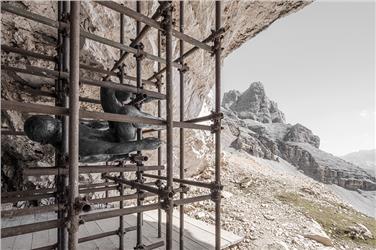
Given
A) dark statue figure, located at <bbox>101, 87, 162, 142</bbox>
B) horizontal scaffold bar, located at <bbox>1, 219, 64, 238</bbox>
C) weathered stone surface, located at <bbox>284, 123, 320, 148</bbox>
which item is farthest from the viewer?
weathered stone surface, located at <bbox>284, 123, 320, 148</bbox>

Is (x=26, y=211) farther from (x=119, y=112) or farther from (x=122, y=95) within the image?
(x=122, y=95)

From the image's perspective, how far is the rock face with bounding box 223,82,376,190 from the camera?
30.5 meters

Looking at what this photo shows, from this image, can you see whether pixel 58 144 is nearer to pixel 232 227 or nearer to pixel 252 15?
pixel 232 227

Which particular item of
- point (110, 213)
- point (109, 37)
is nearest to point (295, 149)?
point (109, 37)

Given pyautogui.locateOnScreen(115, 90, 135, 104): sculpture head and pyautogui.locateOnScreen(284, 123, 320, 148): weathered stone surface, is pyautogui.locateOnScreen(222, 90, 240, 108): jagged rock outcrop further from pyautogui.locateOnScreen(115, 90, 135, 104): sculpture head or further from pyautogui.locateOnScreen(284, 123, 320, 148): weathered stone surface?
pyautogui.locateOnScreen(115, 90, 135, 104): sculpture head

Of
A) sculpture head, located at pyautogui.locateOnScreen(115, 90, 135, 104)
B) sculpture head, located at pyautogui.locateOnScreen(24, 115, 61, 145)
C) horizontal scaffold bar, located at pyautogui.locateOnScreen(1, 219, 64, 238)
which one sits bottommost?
horizontal scaffold bar, located at pyautogui.locateOnScreen(1, 219, 64, 238)

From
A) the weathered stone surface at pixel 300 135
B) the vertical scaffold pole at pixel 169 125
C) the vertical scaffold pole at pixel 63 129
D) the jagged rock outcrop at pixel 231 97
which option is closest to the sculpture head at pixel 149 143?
the vertical scaffold pole at pixel 169 125

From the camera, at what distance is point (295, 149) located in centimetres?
3756

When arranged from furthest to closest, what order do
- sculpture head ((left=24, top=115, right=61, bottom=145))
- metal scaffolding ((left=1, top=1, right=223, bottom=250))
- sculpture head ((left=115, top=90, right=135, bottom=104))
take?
sculpture head ((left=115, top=90, right=135, bottom=104)), sculpture head ((left=24, top=115, right=61, bottom=145)), metal scaffolding ((left=1, top=1, right=223, bottom=250))

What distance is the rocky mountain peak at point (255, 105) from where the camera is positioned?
183ft

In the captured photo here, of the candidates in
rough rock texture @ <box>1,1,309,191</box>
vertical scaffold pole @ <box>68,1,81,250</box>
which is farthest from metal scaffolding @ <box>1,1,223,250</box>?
rough rock texture @ <box>1,1,309,191</box>

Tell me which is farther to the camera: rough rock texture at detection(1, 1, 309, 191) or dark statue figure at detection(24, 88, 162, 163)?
rough rock texture at detection(1, 1, 309, 191)

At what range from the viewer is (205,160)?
1106 cm

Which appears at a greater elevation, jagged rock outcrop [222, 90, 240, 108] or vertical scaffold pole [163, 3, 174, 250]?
jagged rock outcrop [222, 90, 240, 108]
